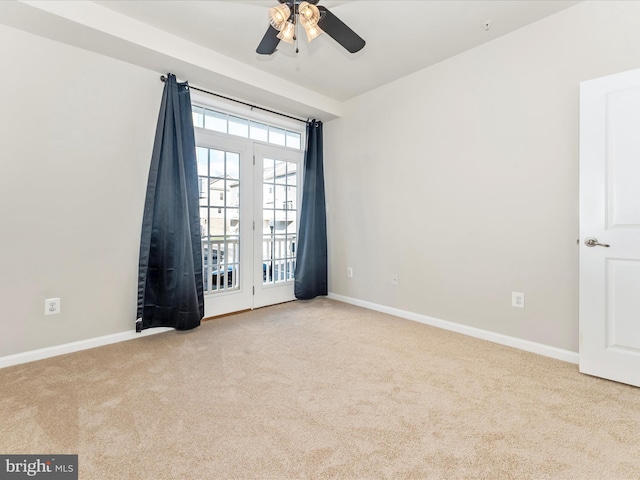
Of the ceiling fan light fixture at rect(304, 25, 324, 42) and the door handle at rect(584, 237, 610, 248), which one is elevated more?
the ceiling fan light fixture at rect(304, 25, 324, 42)

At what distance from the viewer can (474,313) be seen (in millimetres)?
2809

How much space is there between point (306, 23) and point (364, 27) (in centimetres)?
81

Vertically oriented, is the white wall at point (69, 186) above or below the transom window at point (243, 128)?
below

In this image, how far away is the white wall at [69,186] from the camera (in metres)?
2.22

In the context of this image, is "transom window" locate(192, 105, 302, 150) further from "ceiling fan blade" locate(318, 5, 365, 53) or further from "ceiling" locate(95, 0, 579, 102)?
"ceiling fan blade" locate(318, 5, 365, 53)

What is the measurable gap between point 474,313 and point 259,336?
196cm

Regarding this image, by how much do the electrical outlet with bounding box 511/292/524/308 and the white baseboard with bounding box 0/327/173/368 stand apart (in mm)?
3098

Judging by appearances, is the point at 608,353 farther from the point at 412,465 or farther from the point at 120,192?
the point at 120,192

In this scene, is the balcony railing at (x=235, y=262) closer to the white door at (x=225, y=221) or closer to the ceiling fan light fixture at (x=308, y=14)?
the white door at (x=225, y=221)

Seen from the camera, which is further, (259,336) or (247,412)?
(259,336)

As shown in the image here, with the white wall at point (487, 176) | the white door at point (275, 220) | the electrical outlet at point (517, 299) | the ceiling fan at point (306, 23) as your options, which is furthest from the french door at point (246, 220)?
the electrical outlet at point (517, 299)

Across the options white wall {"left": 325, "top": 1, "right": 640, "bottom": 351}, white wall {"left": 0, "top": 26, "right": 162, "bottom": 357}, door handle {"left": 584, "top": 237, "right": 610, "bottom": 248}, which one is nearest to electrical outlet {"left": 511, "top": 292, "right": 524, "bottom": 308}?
white wall {"left": 325, "top": 1, "right": 640, "bottom": 351}

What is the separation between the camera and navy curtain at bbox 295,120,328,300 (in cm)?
396

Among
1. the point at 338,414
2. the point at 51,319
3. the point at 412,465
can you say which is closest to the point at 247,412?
the point at 338,414
